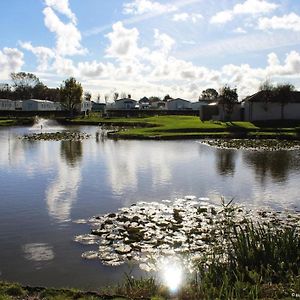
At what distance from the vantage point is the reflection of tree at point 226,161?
25.7 metres

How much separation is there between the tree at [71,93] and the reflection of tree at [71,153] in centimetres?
5757

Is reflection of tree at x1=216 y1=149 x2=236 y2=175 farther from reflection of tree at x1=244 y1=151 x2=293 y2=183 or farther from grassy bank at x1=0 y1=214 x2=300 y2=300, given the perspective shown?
grassy bank at x1=0 y1=214 x2=300 y2=300

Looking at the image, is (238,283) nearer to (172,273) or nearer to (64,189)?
(172,273)

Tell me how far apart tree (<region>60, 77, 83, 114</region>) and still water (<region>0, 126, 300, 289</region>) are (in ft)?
200

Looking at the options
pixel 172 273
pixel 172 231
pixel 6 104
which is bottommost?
pixel 172 273

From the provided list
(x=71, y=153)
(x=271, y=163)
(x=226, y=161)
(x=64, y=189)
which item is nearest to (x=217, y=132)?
(x=226, y=161)

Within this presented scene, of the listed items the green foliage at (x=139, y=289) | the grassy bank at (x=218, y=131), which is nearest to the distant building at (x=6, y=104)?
the grassy bank at (x=218, y=131)

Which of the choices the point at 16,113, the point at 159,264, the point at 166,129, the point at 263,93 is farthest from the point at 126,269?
the point at 16,113

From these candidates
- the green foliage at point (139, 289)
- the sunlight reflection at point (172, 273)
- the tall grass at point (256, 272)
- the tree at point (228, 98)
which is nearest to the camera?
the tall grass at point (256, 272)

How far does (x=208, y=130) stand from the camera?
55.0 m

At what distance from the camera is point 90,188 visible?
1988cm

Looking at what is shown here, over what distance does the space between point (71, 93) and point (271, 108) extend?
46.6m

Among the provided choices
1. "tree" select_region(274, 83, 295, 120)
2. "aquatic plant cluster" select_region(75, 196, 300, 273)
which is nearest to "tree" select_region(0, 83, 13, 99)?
"tree" select_region(274, 83, 295, 120)

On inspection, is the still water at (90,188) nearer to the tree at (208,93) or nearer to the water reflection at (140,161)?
the water reflection at (140,161)
